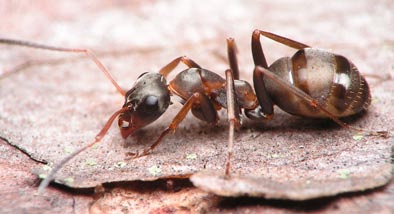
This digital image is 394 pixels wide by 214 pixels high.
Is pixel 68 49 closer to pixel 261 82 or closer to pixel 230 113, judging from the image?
pixel 230 113

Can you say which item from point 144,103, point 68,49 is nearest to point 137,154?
point 144,103

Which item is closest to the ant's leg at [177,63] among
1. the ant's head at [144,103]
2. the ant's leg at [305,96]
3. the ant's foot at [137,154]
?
the ant's head at [144,103]

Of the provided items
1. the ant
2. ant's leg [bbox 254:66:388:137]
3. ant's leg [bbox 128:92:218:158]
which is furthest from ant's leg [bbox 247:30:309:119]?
ant's leg [bbox 128:92:218:158]

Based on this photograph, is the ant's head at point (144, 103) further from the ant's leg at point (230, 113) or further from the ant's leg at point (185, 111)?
the ant's leg at point (230, 113)

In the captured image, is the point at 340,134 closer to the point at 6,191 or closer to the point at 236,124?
the point at 236,124

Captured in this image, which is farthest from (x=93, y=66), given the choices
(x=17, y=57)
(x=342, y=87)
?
(x=342, y=87)

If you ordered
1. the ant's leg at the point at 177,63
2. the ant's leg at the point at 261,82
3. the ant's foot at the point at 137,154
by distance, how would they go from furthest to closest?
the ant's leg at the point at 177,63 < the ant's leg at the point at 261,82 < the ant's foot at the point at 137,154

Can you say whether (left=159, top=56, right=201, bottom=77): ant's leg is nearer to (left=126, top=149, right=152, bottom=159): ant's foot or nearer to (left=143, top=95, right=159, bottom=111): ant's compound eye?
(left=143, top=95, right=159, bottom=111): ant's compound eye
